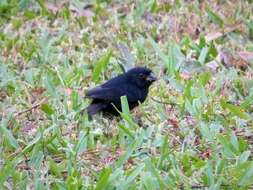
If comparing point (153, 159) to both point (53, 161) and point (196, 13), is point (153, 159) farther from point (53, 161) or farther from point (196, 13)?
point (196, 13)

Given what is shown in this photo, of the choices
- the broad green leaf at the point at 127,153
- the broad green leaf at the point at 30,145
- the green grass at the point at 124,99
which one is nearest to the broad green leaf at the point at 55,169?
the green grass at the point at 124,99

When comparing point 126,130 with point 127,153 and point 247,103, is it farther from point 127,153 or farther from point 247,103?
point 247,103

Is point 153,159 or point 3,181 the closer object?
point 3,181

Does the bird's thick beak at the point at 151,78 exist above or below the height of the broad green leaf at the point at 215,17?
above

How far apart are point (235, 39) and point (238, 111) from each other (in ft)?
6.48

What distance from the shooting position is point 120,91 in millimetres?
6539

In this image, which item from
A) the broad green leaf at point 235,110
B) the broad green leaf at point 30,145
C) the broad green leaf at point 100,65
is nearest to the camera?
the broad green leaf at point 30,145

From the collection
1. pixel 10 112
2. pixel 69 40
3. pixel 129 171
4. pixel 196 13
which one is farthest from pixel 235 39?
pixel 129 171

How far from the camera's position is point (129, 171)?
208 inches

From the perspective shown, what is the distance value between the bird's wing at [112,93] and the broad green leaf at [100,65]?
59cm

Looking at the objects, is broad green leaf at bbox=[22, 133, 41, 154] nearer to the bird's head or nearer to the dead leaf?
the bird's head

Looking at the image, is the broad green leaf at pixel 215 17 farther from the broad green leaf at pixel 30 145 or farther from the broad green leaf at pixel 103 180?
the broad green leaf at pixel 103 180

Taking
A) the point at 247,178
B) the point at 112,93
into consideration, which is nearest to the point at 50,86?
the point at 112,93

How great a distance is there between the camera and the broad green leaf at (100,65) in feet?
23.4
